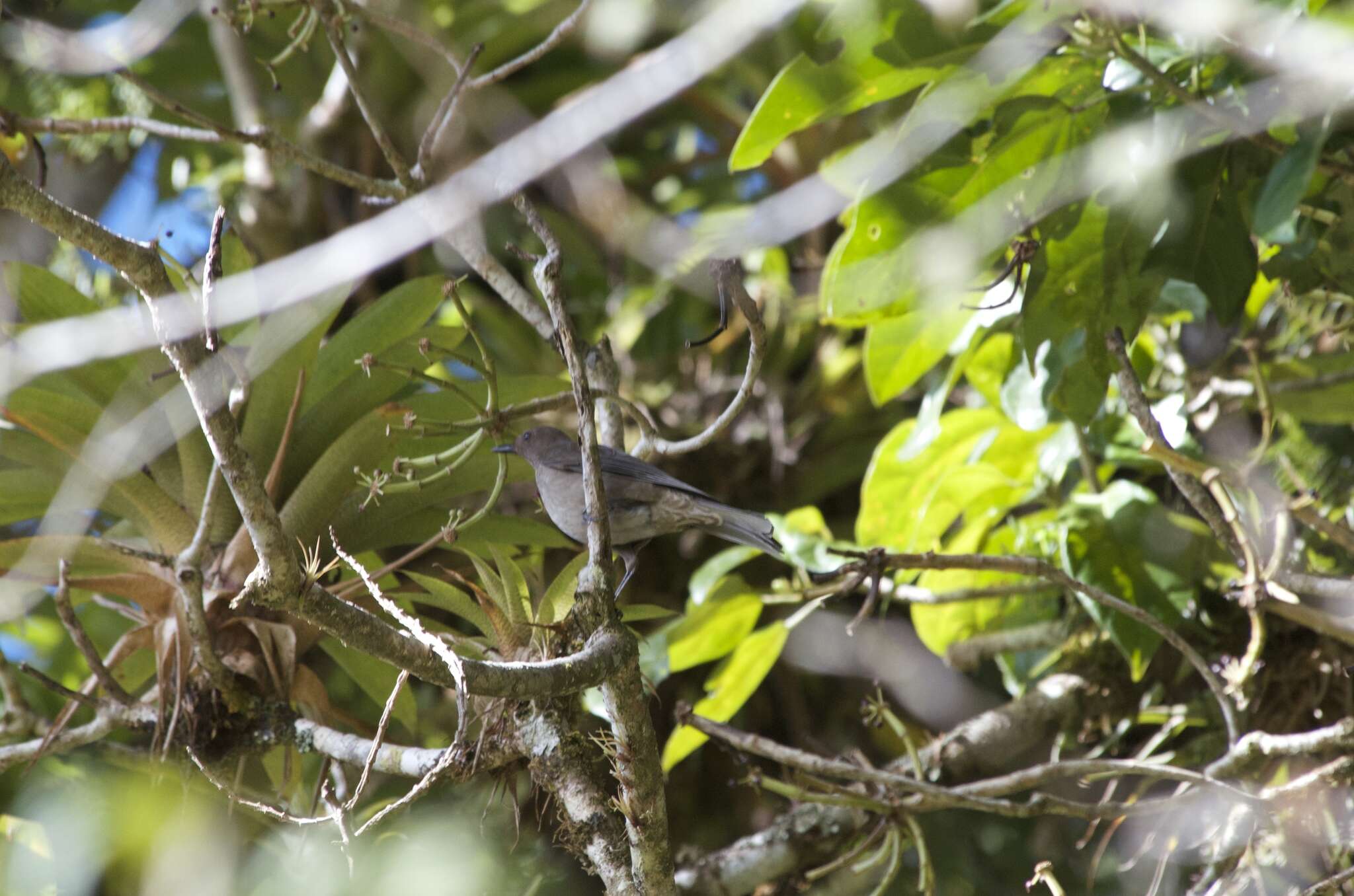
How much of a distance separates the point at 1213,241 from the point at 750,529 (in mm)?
1162

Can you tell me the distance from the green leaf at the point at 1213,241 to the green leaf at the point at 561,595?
1.42 m

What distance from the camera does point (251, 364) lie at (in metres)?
2.29

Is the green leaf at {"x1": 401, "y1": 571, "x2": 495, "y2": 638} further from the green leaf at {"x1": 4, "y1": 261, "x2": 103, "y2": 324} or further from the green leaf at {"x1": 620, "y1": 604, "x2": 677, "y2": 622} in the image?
the green leaf at {"x1": 4, "y1": 261, "x2": 103, "y2": 324}

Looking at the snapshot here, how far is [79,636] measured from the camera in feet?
6.38

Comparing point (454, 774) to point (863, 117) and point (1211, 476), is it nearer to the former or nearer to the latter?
point (1211, 476)

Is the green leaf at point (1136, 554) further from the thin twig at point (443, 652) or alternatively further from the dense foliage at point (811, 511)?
the thin twig at point (443, 652)

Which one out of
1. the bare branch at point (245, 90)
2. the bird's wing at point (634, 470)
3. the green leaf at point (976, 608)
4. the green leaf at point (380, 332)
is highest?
the bare branch at point (245, 90)

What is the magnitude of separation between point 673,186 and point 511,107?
79 cm

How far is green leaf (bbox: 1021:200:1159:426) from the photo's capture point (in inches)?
93.4

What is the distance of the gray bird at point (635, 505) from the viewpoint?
7.93ft

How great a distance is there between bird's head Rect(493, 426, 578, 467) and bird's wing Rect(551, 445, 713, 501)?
0.15 metres

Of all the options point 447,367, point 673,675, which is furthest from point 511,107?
point 673,675

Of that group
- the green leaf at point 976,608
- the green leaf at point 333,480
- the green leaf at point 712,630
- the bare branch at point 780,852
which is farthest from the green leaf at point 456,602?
the green leaf at point 976,608

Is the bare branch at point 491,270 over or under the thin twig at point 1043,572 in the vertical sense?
over
